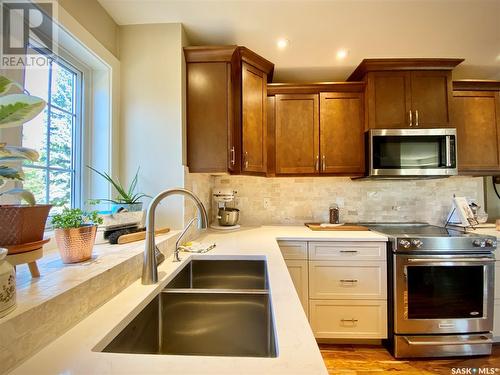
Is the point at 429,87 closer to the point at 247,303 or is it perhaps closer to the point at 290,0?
the point at 290,0

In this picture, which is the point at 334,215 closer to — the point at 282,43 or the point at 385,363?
the point at 385,363

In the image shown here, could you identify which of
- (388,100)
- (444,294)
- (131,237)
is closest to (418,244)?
(444,294)

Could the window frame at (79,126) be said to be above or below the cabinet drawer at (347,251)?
above

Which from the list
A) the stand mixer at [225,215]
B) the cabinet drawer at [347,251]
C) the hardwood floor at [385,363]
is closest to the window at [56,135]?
the stand mixer at [225,215]

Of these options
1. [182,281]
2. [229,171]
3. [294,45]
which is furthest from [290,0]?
[182,281]

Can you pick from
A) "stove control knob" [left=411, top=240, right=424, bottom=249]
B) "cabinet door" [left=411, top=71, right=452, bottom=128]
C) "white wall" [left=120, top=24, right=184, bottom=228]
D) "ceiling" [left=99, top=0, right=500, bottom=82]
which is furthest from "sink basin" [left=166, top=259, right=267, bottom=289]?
"cabinet door" [left=411, top=71, right=452, bottom=128]

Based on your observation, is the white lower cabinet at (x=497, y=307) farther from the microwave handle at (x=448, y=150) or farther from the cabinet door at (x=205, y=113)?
the cabinet door at (x=205, y=113)

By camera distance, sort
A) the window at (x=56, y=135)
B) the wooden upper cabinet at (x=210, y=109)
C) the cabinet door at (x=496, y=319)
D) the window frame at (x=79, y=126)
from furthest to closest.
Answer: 1. the cabinet door at (x=496, y=319)
2. the wooden upper cabinet at (x=210, y=109)
3. the window frame at (x=79, y=126)
4. the window at (x=56, y=135)

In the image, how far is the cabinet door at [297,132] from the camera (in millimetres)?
2186

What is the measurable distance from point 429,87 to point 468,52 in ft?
1.32

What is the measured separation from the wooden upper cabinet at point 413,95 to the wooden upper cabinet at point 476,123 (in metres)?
0.30

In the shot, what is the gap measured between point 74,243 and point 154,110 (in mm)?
1079

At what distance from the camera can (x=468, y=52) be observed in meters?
1.97

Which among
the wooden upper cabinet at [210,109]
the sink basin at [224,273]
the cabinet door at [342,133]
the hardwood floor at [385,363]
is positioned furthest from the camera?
the cabinet door at [342,133]
